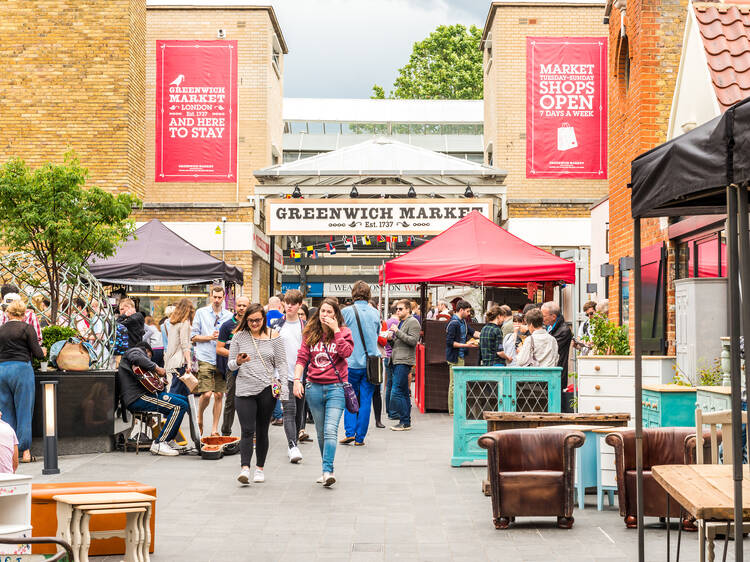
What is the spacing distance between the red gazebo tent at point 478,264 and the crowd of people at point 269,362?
1.90 ft

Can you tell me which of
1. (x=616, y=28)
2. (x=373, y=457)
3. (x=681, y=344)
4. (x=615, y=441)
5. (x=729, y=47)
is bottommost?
(x=373, y=457)

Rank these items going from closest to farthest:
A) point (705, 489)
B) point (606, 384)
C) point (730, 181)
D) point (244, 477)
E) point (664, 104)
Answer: point (730, 181) < point (705, 489) < point (244, 477) < point (606, 384) < point (664, 104)

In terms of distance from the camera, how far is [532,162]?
29234mm

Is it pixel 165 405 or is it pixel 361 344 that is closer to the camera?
pixel 165 405

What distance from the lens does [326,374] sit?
962cm

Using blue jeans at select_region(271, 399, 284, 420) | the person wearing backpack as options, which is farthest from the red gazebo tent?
the person wearing backpack

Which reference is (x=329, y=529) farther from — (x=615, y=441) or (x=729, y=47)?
(x=729, y=47)

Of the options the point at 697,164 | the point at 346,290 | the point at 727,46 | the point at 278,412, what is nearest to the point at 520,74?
the point at 346,290

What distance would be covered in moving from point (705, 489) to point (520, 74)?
26651mm

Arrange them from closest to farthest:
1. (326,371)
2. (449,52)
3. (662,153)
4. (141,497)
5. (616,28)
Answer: (662,153), (141,497), (326,371), (616,28), (449,52)

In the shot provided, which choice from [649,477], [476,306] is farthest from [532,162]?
[649,477]

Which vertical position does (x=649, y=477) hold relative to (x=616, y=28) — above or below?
below

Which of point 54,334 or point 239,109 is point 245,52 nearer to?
point 239,109

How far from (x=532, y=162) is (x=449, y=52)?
1435 inches
